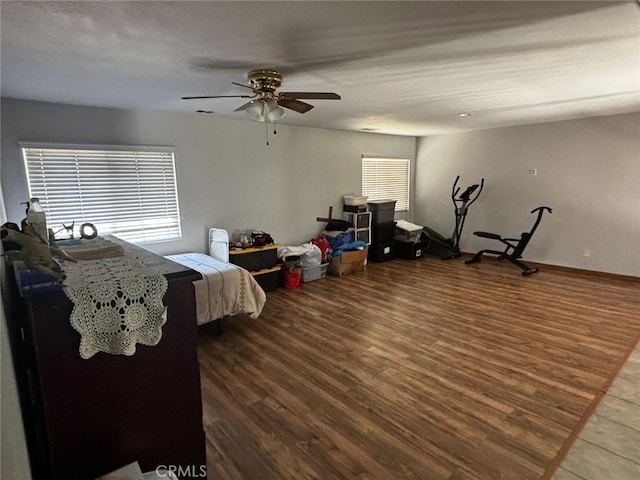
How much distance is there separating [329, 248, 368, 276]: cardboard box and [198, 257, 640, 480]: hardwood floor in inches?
34.6

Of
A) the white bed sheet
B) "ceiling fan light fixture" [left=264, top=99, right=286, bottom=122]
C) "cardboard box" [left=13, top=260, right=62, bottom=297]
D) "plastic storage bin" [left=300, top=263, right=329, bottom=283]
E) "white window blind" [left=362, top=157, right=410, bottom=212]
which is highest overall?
"ceiling fan light fixture" [left=264, top=99, right=286, bottom=122]

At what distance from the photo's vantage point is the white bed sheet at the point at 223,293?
127 inches

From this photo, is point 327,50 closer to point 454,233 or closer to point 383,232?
point 383,232

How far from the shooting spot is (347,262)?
5398mm

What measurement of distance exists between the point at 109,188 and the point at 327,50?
2.91 metres

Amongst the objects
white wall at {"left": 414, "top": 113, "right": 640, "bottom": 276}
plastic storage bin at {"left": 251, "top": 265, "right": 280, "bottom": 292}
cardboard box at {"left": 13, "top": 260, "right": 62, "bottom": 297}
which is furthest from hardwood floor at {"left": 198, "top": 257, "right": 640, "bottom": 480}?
cardboard box at {"left": 13, "top": 260, "right": 62, "bottom": 297}

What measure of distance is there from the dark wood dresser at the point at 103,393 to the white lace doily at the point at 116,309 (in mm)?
60

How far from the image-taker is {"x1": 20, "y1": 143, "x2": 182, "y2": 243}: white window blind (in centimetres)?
338

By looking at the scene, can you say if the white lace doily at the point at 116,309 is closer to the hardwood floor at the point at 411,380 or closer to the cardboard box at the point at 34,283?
the cardboard box at the point at 34,283

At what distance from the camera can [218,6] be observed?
5.04ft

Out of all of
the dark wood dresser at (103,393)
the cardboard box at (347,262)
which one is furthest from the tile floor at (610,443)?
the cardboard box at (347,262)

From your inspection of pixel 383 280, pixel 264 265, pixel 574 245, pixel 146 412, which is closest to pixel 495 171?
pixel 574 245

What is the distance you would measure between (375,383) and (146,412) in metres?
1.64

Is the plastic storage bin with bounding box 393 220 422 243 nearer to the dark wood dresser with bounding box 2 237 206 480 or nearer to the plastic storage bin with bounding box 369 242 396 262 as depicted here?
the plastic storage bin with bounding box 369 242 396 262
